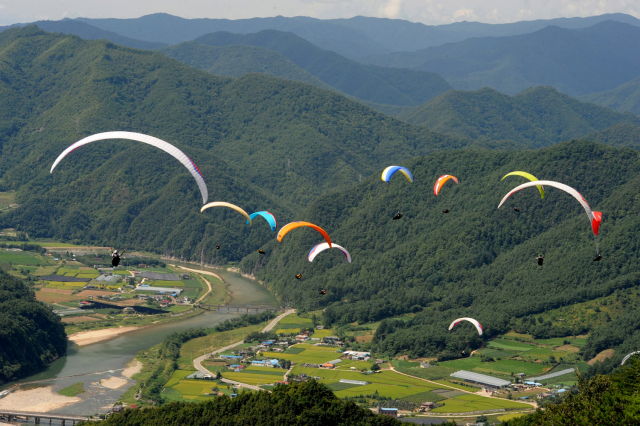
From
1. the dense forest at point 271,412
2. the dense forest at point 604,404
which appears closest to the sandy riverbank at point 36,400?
the dense forest at point 271,412

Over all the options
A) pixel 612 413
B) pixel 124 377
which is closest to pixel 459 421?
pixel 612 413

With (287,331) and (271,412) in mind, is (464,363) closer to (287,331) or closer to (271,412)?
(287,331)

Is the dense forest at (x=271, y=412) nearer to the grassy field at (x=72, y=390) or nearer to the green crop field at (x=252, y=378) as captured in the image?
the green crop field at (x=252, y=378)

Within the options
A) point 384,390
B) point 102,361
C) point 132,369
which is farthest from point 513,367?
point 102,361

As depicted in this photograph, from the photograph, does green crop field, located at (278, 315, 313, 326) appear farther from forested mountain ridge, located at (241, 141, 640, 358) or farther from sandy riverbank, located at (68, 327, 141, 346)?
sandy riverbank, located at (68, 327, 141, 346)

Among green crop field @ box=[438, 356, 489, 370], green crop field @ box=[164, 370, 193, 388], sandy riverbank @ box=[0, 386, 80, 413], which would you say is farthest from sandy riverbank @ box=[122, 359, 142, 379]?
green crop field @ box=[438, 356, 489, 370]
